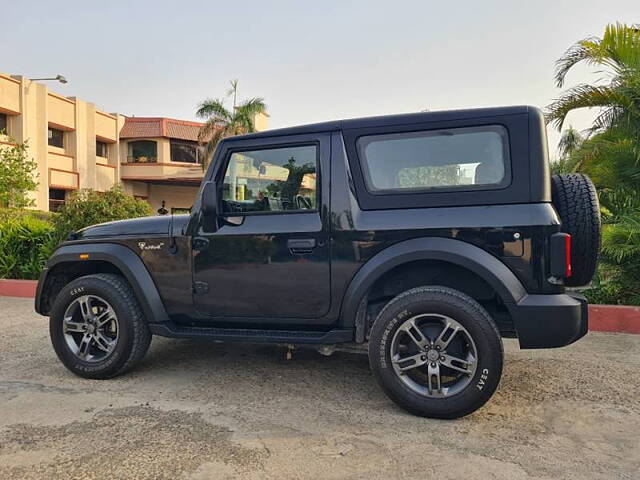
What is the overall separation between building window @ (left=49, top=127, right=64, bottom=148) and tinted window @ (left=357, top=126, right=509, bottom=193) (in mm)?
29961

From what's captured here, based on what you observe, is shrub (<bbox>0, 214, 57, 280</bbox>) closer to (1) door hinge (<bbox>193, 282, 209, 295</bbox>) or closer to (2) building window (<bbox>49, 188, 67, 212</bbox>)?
(1) door hinge (<bbox>193, 282, 209, 295</bbox>)

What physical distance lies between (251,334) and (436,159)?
191 centimetres

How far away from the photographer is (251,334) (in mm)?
3824

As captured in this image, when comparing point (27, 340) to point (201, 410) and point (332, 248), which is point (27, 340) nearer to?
point (201, 410)

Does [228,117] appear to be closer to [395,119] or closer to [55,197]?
[55,197]

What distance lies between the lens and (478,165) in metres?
3.42

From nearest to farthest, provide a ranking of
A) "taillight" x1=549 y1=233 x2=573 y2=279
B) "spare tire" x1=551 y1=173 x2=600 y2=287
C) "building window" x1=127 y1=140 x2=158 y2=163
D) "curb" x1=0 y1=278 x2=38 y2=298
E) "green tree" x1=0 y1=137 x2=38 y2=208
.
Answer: "taillight" x1=549 y1=233 x2=573 y2=279, "spare tire" x1=551 y1=173 x2=600 y2=287, "curb" x1=0 y1=278 x2=38 y2=298, "green tree" x1=0 y1=137 x2=38 y2=208, "building window" x1=127 y1=140 x2=158 y2=163

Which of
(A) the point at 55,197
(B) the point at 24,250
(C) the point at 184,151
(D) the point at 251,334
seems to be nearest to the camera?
(D) the point at 251,334

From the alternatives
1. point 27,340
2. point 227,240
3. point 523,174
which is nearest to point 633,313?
point 523,174

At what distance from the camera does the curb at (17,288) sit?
8648 mm

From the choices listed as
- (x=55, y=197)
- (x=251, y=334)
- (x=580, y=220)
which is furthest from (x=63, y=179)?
(x=580, y=220)

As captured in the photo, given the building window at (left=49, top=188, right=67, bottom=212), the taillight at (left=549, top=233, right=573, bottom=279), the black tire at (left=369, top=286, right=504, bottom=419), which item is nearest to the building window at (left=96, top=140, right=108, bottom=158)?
the building window at (left=49, top=188, right=67, bottom=212)

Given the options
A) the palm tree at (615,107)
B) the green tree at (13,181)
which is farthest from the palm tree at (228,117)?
the palm tree at (615,107)

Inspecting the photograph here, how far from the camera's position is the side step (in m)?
3.61
